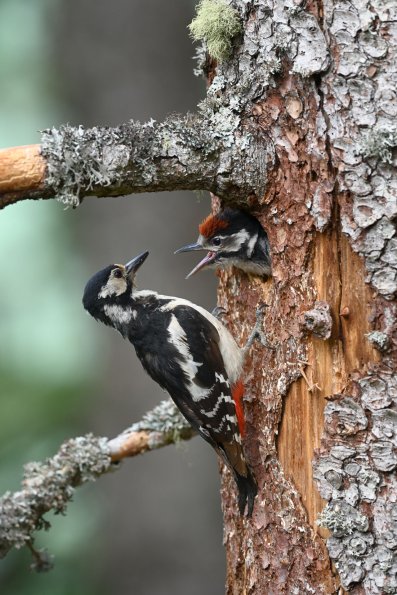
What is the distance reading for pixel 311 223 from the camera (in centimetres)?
277

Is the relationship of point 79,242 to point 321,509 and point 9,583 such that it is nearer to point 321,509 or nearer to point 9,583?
point 9,583

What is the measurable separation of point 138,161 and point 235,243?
726 mm

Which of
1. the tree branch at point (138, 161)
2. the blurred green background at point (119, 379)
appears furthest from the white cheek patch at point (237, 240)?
the blurred green background at point (119, 379)

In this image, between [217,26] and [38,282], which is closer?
[217,26]

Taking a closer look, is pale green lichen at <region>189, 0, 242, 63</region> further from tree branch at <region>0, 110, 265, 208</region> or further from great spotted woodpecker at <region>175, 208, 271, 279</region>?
great spotted woodpecker at <region>175, 208, 271, 279</region>

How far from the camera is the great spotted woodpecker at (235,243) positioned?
3230mm

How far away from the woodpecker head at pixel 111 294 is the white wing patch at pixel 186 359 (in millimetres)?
232

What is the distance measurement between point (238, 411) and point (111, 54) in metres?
3.31

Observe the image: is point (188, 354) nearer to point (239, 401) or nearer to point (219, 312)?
point (219, 312)

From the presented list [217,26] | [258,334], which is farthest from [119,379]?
[217,26]

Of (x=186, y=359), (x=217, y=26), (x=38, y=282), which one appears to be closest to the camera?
(x=217, y=26)

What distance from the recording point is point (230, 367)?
3.33 m

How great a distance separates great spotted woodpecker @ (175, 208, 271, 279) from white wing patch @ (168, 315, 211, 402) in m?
0.26

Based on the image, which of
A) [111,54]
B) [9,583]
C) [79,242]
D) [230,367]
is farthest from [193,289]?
[230,367]
